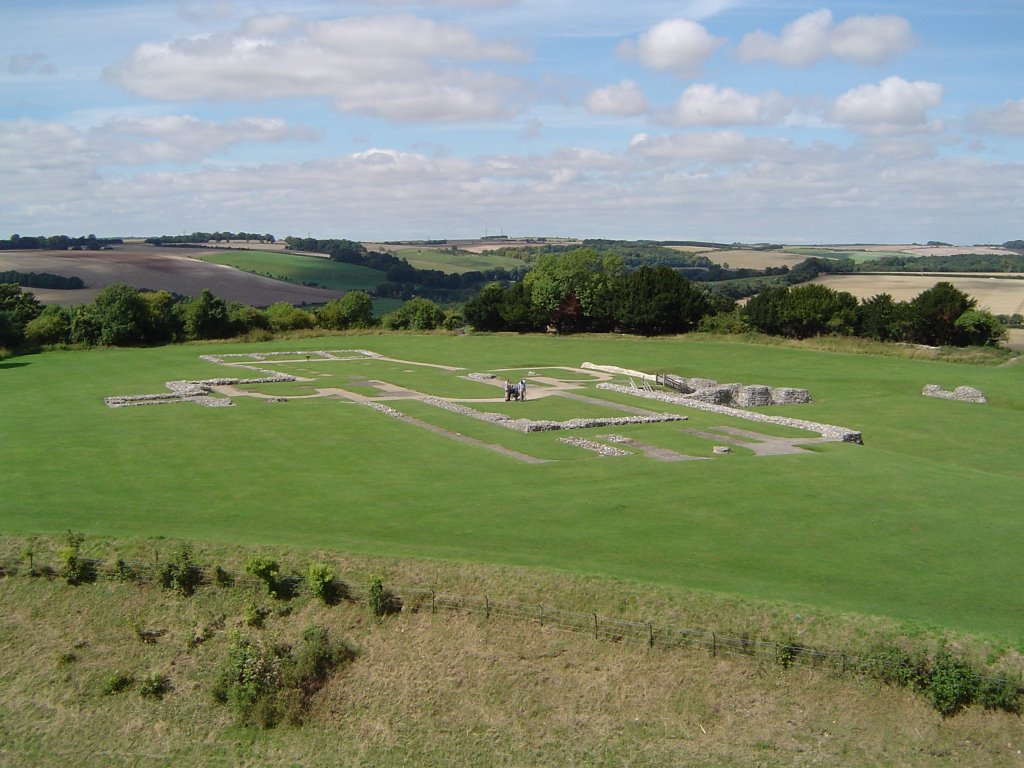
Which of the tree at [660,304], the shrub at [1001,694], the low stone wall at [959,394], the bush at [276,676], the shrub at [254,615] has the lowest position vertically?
the bush at [276,676]

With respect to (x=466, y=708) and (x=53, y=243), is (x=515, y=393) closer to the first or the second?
(x=466, y=708)

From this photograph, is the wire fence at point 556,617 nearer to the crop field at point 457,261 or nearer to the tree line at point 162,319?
the tree line at point 162,319

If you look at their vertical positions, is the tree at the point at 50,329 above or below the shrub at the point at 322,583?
above

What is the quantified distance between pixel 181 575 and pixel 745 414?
1033 inches

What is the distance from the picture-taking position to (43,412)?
4091 centimetres

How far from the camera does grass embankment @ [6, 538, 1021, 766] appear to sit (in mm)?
15742

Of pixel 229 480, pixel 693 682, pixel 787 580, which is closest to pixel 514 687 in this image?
pixel 693 682

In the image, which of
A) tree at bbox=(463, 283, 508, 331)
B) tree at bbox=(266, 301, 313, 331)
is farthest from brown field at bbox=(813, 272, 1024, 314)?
tree at bbox=(266, 301, 313, 331)

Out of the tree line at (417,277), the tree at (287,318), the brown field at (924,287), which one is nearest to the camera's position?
the tree at (287,318)

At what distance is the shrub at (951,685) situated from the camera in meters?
15.6

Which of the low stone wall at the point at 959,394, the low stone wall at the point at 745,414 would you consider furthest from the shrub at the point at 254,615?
the low stone wall at the point at 959,394

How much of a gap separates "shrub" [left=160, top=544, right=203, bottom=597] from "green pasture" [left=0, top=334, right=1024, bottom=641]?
1.00 meters

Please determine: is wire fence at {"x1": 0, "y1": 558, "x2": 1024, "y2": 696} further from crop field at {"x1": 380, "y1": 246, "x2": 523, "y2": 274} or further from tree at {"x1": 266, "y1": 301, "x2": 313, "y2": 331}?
crop field at {"x1": 380, "y1": 246, "x2": 523, "y2": 274}

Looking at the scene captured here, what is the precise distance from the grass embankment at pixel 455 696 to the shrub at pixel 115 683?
0.13 m
